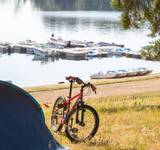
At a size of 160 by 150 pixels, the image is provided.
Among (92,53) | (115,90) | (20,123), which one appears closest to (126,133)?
(20,123)

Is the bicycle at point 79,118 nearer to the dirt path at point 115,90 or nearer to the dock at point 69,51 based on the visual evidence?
the dirt path at point 115,90

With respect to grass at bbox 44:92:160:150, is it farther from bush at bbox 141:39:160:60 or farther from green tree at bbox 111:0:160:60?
green tree at bbox 111:0:160:60

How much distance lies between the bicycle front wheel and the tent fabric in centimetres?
288

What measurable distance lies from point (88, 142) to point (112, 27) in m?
131

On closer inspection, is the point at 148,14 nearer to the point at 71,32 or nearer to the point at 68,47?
the point at 68,47

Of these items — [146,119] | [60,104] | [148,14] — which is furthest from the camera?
[148,14]

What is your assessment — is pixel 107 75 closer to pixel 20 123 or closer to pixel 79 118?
pixel 79 118

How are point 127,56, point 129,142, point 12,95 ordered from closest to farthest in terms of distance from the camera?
point 12,95
point 129,142
point 127,56

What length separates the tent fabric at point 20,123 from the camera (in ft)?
19.0

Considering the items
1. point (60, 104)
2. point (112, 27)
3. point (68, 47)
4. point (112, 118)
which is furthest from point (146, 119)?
point (112, 27)

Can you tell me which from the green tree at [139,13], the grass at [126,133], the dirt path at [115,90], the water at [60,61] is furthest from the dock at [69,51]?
the grass at [126,133]

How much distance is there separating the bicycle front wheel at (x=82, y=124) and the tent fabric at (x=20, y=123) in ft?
9.45

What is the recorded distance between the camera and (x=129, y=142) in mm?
8703

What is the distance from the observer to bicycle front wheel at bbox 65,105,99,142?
902 centimetres
